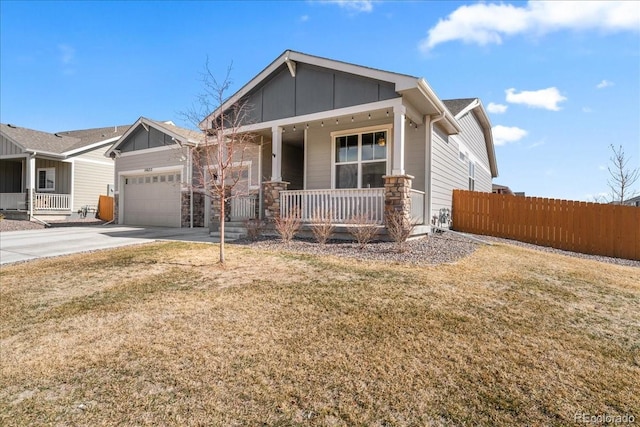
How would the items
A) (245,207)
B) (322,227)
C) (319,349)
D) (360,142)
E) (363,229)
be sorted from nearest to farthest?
(319,349), (363,229), (322,227), (360,142), (245,207)

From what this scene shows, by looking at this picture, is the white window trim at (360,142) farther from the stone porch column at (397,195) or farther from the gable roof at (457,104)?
the gable roof at (457,104)

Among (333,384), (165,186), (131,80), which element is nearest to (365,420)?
(333,384)

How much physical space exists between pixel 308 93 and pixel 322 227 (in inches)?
168

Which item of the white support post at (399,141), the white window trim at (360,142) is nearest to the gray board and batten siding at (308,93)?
the white support post at (399,141)

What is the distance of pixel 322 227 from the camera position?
27.1ft

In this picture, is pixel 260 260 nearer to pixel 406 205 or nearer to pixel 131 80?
pixel 406 205

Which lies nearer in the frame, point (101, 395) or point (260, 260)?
point (101, 395)

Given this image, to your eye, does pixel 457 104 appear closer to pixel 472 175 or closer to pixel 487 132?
pixel 472 175

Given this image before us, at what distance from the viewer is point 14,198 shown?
60.2 ft

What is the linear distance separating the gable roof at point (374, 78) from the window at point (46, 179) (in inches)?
623

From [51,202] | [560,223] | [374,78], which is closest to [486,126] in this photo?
[560,223]

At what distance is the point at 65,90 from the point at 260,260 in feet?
67.1

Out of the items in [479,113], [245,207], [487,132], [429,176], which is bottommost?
[245,207]

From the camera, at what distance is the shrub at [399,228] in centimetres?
703
